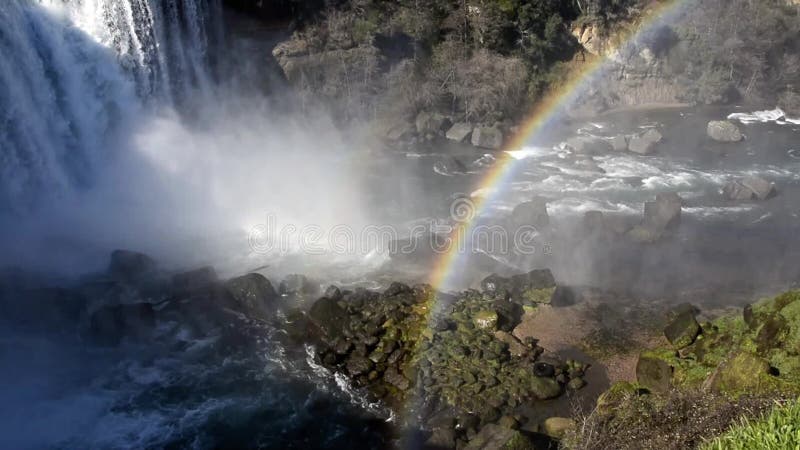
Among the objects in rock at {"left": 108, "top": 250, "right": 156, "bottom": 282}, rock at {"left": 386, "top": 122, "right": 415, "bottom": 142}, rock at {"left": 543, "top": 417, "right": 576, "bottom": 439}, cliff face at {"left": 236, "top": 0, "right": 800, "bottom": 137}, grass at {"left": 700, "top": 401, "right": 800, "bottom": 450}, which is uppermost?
cliff face at {"left": 236, "top": 0, "right": 800, "bottom": 137}

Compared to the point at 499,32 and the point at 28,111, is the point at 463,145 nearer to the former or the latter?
the point at 499,32

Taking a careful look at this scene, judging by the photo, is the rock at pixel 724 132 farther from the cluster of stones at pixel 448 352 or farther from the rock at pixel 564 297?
the cluster of stones at pixel 448 352

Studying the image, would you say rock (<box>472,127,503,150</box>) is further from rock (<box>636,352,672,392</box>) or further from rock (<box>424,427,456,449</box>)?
rock (<box>424,427,456,449</box>)

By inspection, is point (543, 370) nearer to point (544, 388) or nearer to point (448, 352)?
point (544, 388)

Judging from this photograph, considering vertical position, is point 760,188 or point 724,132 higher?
point 724,132

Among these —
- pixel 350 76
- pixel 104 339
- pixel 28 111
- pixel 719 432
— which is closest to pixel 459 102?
pixel 350 76

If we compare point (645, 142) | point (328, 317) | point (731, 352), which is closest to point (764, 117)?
point (645, 142)

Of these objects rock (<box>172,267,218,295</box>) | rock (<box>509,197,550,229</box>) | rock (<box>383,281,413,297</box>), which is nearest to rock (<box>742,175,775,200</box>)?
rock (<box>509,197,550,229</box>)
